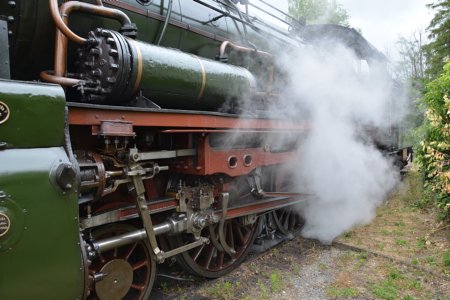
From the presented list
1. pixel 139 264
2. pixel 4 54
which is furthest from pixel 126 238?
pixel 4 54

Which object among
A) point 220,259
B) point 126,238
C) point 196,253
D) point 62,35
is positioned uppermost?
point 62,35

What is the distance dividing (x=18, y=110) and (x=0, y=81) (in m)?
0.14

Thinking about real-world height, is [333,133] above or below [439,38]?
below

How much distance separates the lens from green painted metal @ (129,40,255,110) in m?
2.49

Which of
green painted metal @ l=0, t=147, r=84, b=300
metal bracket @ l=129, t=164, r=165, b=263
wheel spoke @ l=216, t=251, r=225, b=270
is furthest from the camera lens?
wheel spoke @ l=216, t=251, r=225, b=270

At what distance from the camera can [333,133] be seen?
4926 mm

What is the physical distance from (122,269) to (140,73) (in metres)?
1.33

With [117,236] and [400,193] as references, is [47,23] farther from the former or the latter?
[400,193]

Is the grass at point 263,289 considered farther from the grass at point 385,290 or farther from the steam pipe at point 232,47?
the steam pipe at point 232,47

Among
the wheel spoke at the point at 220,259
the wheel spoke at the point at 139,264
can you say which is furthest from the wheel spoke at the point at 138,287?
the wheel spoke at the point at 220,259

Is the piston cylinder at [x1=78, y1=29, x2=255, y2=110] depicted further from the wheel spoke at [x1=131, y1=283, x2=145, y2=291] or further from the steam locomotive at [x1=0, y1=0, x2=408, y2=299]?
the wheel spoke at [x1=131, y1=283, x2=145, y2=291]

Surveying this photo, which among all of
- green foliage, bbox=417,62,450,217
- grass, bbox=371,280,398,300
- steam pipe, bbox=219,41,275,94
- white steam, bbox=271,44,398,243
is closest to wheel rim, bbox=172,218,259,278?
white steam, bbox=271,44,398,243

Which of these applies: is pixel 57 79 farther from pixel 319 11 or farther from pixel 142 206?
pixel 319 11

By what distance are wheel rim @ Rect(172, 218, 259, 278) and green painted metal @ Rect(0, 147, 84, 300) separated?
1489 millimetres
